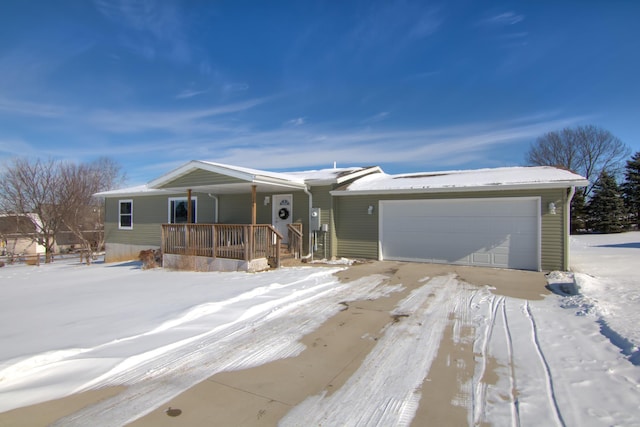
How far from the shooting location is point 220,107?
15398 millimetres

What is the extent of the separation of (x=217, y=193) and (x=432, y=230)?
316 inches

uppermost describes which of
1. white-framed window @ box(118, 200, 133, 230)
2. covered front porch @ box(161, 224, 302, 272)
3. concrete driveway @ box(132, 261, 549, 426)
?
white-framed window @ box(118, 200, 133, 230)

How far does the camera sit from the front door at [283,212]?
451 inches

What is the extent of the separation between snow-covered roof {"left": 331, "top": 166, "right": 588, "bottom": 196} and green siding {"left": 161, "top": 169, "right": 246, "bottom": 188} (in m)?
3.44

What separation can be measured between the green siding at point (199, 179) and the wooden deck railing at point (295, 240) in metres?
2.45

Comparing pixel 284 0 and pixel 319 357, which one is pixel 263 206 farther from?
pixel 319 357

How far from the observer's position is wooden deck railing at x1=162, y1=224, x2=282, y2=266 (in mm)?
8875

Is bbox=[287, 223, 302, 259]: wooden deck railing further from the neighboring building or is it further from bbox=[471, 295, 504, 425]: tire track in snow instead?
the neighboring building

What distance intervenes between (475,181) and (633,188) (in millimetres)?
28020

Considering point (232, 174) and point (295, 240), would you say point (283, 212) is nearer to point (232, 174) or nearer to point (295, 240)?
point (295, 240)

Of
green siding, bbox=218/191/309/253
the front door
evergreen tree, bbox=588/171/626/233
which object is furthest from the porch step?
evergreen tree, bbox=588/171/626/233

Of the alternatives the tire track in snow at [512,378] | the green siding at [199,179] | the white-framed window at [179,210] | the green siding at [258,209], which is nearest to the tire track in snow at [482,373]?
the tire track in snow at [512,378]

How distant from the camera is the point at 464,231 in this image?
9.29 m

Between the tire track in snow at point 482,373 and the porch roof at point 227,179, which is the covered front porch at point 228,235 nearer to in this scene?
the porch roof at point 227,179
